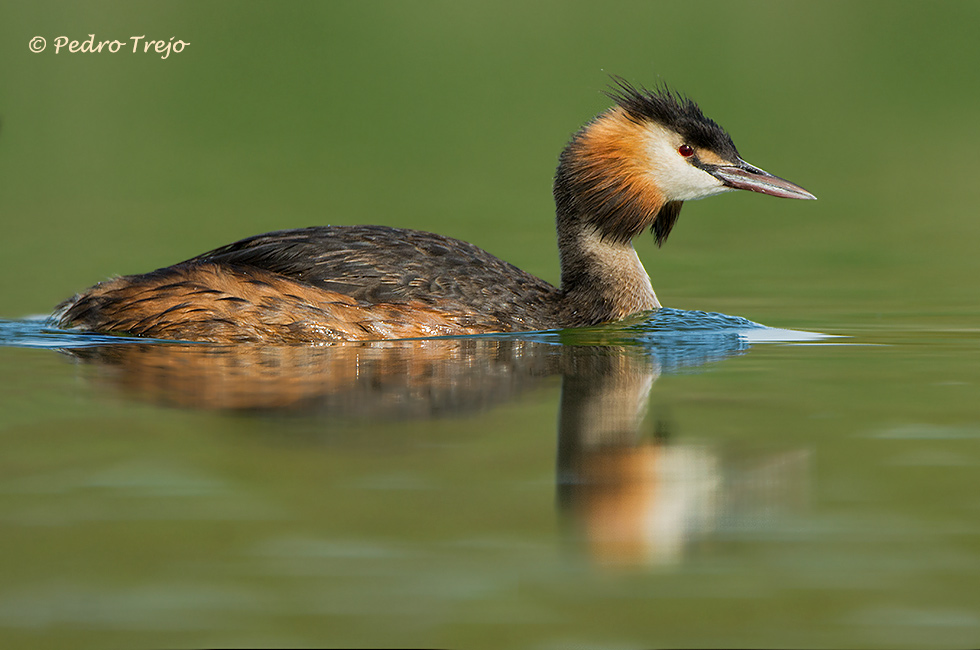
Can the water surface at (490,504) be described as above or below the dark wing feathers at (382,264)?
below

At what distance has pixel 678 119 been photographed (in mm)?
9336

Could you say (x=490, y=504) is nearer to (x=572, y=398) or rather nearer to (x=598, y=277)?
(x=572, y=398)

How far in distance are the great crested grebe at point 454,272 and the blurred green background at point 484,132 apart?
108 cm

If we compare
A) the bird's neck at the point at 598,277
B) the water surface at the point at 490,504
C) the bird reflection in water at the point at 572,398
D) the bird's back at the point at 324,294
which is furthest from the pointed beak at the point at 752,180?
the water surface at the point at 490,504

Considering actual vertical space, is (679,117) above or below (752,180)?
above

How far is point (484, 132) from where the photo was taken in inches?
934

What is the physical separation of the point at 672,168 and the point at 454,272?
5.60 ft

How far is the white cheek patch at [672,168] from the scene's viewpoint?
367 inches

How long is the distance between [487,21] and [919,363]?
23892 mm

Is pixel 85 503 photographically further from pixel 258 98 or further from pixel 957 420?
pixel 258 98

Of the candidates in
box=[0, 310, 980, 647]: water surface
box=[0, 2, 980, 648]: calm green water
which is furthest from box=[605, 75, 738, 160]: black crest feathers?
box=[0, 310, 980, 647]: water surface

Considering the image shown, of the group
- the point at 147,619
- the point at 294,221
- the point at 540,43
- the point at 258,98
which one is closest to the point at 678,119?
the point at 147,619

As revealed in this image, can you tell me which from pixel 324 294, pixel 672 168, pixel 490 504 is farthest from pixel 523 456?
pixel 672 168

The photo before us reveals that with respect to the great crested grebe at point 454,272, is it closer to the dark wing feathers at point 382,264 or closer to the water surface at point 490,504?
the dark wing feathers at point 382,264
